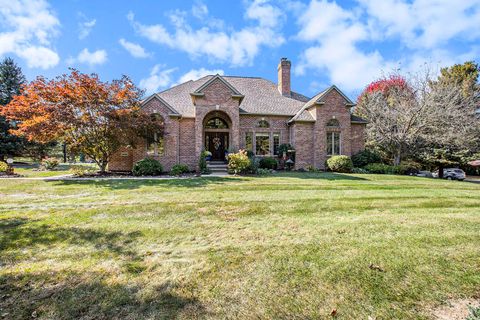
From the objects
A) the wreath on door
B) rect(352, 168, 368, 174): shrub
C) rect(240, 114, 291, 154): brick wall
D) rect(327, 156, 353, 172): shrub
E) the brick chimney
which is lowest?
rect(352, 168, 368, 174): shrub

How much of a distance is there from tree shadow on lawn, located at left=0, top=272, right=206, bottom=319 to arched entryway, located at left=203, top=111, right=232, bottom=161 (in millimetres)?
15437

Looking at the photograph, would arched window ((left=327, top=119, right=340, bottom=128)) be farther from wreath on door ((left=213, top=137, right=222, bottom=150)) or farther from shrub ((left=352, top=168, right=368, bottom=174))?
wreath on door ((left=213, top=137, right=222, bottom=150))

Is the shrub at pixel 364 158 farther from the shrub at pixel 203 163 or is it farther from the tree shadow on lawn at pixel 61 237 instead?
the tree shadow on lawn at pixel 61 237

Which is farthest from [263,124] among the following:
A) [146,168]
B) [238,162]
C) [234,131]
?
[146,168]

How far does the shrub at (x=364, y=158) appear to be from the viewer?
17656 millimetres

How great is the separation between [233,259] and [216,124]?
15.7 meters

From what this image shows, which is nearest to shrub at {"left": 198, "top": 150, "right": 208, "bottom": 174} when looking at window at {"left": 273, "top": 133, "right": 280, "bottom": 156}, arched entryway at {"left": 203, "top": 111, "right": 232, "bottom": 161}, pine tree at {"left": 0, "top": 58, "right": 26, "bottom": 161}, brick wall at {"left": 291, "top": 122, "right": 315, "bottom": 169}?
arched entryway at {"left": 203, "top": 111, "right": 232, "bottom": 161}

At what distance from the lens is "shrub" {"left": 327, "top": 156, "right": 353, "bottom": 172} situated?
1612 centimetres

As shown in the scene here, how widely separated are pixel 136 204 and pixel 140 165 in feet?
26.8

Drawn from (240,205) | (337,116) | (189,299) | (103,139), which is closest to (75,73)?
(103,139)

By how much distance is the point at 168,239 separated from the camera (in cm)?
416

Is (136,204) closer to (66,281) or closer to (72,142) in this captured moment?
(66,281)

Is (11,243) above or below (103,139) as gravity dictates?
below

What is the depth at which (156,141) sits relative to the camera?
1551 cm
